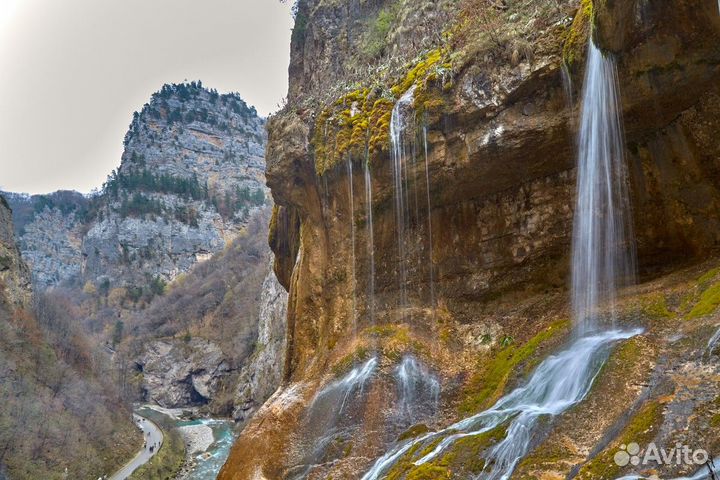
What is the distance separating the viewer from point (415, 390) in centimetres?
1327

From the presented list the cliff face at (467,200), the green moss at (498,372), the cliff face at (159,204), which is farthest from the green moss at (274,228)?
the cliff face at (159,204)

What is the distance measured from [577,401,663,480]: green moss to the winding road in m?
39.7

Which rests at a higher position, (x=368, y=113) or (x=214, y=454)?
(x=368, y=113)

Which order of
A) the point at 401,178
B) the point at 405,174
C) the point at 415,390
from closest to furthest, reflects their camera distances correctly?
the point at 415,390 → the point at 405,174 → the point at 401,178

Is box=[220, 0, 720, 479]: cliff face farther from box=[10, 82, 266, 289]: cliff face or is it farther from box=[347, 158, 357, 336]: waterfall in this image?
box=[10, 82, 266, 289]: cliff face

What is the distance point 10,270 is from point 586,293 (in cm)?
6243

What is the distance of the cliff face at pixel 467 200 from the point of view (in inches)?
455

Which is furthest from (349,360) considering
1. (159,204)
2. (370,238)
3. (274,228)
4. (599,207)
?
(159,204)

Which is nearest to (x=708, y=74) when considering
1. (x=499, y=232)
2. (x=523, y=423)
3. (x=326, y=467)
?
(x=499, y=232)

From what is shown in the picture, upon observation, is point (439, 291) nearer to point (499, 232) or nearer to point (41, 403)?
point (499, 232)

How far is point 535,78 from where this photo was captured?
12844 mm

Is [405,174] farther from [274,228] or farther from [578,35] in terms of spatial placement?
[274,228]

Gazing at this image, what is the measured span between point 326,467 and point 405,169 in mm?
8237

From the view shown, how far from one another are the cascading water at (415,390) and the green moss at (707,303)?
5.87 m
